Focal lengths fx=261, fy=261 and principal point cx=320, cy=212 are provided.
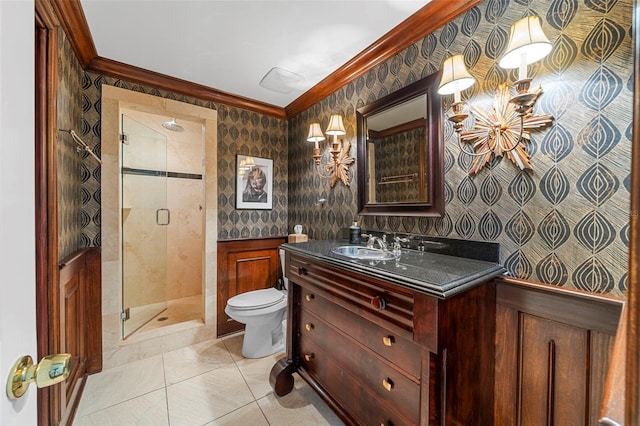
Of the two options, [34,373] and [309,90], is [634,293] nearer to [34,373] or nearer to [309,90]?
[34,373]

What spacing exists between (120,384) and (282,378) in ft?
3.99

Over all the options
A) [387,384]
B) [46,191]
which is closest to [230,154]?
[46,191]

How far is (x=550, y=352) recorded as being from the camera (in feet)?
3.62

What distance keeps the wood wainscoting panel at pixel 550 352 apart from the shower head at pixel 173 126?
3.45 metres

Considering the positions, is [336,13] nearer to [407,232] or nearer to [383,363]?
[407,232]

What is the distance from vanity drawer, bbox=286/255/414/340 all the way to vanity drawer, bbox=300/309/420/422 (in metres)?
0.21

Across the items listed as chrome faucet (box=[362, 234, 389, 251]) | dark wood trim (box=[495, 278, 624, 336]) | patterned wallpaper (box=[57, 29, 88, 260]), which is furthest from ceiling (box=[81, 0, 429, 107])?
dark wood trim (box=[495, 278, 624, 336])

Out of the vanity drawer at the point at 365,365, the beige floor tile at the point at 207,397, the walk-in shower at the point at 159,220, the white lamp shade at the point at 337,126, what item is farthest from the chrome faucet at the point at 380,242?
the walk-in shower at the point at 159,220

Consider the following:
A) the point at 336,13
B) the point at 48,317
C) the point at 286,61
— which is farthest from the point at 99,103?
the point at 336,13

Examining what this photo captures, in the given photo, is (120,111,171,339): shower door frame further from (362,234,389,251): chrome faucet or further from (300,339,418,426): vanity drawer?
(362,234,389,251): chrome faucet

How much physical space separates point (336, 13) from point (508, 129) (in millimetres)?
1161

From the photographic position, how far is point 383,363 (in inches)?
46.9

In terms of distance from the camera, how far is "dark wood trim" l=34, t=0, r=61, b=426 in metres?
1.14

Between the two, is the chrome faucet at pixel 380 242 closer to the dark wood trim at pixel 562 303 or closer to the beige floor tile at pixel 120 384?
the dark wood trim at pixel 562 303
